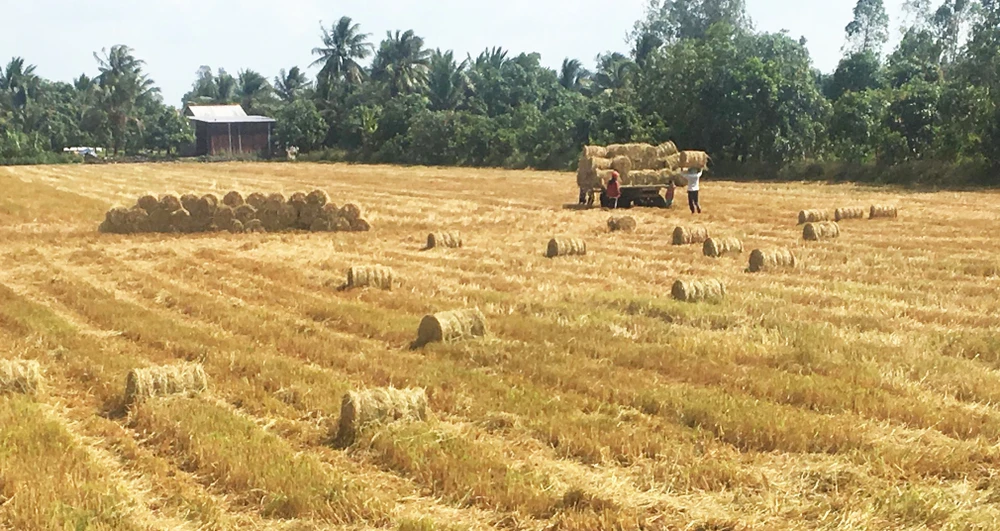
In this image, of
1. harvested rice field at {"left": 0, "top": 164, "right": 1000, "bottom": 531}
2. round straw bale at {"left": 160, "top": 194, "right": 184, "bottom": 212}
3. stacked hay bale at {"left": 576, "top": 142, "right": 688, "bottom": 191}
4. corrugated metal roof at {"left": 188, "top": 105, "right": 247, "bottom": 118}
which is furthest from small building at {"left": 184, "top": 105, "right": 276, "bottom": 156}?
harvested rice field at {"left": 0, "top": 164, "right": 1000, "bottom": 531}

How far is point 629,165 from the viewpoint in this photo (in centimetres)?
2662

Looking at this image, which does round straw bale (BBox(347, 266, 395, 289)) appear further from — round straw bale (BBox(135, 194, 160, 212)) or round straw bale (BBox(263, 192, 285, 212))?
round straw bale (BBox(135, 194, 160, 212))

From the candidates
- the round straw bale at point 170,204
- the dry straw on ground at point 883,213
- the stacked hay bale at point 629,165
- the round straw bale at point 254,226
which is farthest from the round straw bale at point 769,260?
the round straw bale at point 170,204

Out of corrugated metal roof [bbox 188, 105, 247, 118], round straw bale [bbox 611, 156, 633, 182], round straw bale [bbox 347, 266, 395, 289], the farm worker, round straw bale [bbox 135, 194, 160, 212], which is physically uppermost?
corrugated metal roof [bbox 188, 105, 247, 118]

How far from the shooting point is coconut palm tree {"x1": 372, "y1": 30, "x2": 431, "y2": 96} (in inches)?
3332

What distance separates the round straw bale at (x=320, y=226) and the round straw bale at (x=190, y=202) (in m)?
2.53

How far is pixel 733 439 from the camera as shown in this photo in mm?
6449

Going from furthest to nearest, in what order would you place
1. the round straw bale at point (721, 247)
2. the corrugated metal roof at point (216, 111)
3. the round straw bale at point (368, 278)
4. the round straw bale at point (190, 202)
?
the corrugated metal roof at point (216, 111)
the round straw bale at point (190, 202)
the round straw bale at point (721, 247)
the round straw bale at point (368, 278)

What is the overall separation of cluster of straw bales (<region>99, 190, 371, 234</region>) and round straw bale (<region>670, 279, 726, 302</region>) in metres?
10.8

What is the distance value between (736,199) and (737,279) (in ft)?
51.8

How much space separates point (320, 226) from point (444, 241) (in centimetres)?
445

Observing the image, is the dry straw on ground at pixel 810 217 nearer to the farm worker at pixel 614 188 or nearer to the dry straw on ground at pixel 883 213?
the dry straw on ground at pixel 883 213

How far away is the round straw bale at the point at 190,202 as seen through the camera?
20.9m

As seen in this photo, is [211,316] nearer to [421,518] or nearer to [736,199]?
[421,518]
